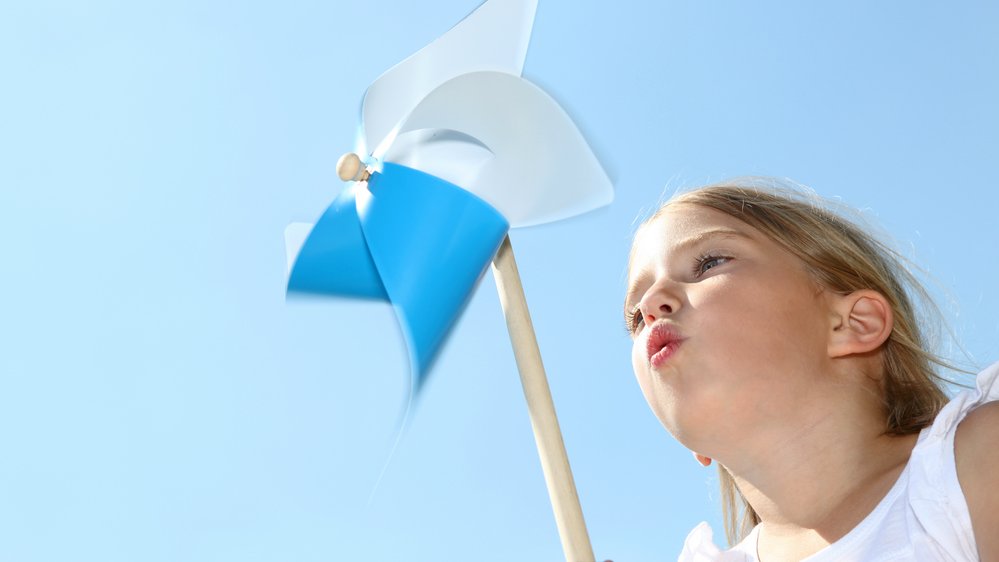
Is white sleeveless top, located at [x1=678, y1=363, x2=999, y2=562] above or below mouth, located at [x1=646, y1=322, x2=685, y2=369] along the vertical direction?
below

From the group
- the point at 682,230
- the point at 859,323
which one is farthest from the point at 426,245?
the point at 859,323

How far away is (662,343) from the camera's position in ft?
5.42

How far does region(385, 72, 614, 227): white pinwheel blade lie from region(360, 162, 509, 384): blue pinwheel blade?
0.06 m

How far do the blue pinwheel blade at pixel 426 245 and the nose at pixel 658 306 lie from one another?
25 cm

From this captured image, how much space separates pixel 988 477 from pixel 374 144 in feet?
3.57

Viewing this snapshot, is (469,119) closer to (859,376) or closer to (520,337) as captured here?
(520,337)

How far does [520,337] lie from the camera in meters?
1.59

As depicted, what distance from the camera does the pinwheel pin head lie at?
1.79m

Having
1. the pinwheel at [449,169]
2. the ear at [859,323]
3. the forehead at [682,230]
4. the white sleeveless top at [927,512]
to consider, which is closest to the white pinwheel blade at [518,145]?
the pinwheel at [449,169]

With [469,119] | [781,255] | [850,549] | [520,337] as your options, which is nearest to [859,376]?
[781,255]

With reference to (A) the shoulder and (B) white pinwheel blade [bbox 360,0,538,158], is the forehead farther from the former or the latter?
(A) the shoulder

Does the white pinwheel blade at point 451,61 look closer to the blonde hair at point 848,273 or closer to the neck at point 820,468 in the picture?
the blonde hair at point 848,273

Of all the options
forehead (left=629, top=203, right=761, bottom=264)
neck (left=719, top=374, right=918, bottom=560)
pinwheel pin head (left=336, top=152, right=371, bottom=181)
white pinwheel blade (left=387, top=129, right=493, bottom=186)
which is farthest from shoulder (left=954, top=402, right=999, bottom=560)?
pinwheel pin head (left=336, top=152, right=371, bottom=181)

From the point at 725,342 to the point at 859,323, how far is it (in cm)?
32
